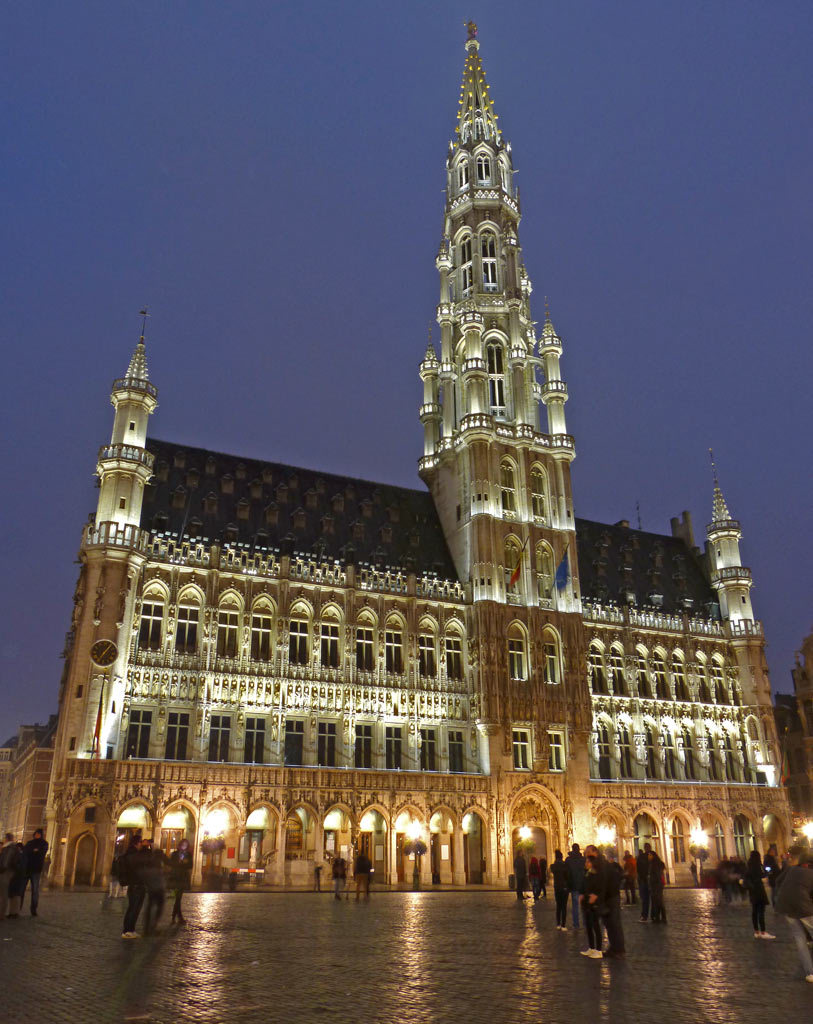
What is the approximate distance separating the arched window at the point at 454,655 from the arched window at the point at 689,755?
1925 centimetres

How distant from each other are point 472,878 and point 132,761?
68.8 ft

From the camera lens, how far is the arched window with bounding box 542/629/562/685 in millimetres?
56656

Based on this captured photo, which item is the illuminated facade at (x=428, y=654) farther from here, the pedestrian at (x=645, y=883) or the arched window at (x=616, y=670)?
the pedestrian at (x=645, y=883)

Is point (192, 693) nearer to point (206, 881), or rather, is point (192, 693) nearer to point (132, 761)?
point (132, 761)

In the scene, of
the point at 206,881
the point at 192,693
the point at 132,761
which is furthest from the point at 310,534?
the point at 206,881

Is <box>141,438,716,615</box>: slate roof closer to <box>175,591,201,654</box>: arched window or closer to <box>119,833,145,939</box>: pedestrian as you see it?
<box>175,591,201,654</box>: arched window

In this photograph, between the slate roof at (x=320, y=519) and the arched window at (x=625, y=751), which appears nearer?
the slate roof at (x=320, y=519)

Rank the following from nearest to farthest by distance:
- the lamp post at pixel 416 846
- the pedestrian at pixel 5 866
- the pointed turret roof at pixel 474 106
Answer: the pedestrian at pixel 5 866 → the lamp post at pixel 416 846 → the pointed turret roof at pixel 474 106

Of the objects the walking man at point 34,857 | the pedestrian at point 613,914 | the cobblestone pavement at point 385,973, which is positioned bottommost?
the cobblestone pavement at point 385,973

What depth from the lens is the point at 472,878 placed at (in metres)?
50.3

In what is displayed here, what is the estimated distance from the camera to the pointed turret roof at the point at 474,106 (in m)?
75.4

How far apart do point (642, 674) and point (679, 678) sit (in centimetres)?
404

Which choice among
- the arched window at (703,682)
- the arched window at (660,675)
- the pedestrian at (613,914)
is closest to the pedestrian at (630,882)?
the pedestrian at (613,914)

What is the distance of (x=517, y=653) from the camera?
2216 inches
